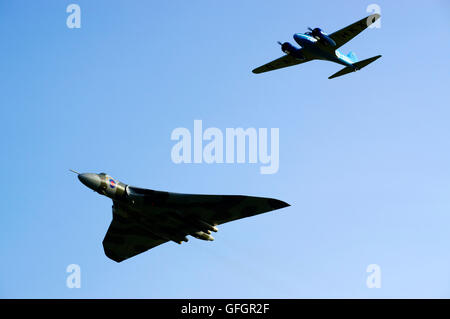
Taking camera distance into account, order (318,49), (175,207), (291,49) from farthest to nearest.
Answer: (291,49)
(318,49)
(175,207)

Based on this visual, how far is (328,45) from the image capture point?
53.0 meters

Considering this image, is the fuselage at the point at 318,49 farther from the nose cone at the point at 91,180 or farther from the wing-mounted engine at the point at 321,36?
the nose cone at the point at 91,180

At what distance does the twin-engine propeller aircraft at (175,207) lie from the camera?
34.6m

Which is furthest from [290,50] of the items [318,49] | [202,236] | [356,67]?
[202,236]

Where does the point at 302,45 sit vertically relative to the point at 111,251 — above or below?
above

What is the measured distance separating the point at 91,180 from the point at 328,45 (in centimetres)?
3108

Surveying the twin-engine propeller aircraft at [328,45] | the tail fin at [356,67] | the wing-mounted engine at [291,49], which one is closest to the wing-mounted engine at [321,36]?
the twin-engine propeller aircraft at [328,45]

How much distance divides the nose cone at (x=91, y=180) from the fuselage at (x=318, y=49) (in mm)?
29067

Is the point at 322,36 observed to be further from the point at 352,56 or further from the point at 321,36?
the point at 352,56
